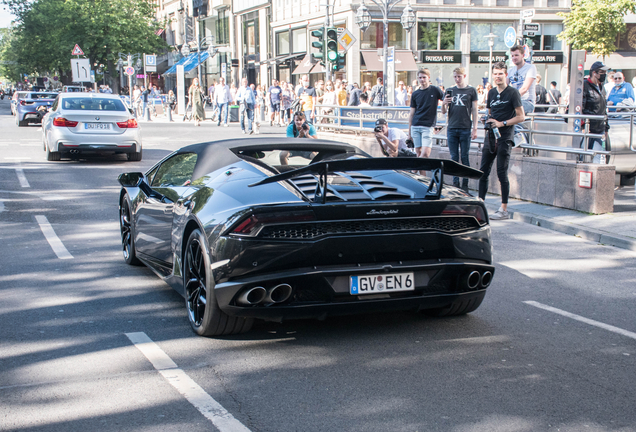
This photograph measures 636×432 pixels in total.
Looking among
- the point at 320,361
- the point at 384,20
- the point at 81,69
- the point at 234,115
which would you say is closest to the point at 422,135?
the point at 320,361

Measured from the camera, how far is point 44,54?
65875 millimetres

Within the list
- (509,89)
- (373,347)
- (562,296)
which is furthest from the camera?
(509,89)

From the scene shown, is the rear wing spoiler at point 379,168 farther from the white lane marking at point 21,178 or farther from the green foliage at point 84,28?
the green foliage at point 84,28

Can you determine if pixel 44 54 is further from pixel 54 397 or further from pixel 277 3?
pixel 54 397

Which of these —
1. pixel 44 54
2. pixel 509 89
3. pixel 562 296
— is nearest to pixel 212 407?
pixel 562 296

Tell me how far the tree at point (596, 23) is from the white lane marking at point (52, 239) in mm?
39500

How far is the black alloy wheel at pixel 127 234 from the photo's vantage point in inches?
270

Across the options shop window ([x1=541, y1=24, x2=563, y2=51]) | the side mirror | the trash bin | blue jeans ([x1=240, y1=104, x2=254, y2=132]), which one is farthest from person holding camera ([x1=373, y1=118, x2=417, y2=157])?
shop window ([x1=541, y1=24, x2=563, y2=51])

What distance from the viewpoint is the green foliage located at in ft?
204

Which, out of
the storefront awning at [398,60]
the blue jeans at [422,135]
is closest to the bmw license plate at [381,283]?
the blue jeans at [422,135]

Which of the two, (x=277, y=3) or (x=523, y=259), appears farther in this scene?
(x=277, y=3)

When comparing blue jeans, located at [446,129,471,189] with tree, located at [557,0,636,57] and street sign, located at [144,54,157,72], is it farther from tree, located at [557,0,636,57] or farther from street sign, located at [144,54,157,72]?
tree, located at [557,0,636,57]

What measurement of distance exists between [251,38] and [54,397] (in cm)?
5754

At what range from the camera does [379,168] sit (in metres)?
4.51
